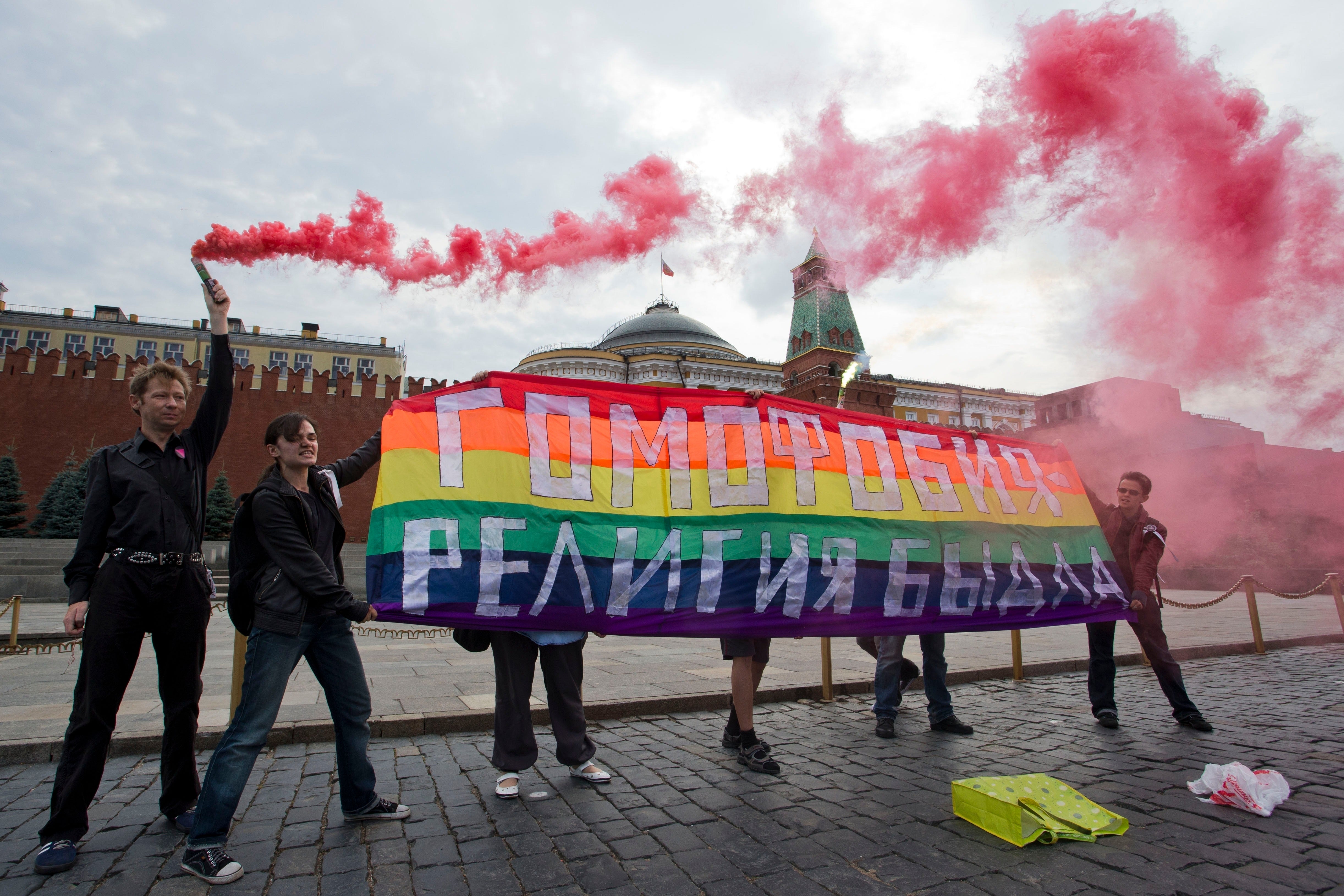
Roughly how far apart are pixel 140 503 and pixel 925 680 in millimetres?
5349

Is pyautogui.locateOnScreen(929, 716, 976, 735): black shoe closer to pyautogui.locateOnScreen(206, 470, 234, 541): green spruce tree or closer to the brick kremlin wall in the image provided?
the brick kremlin wall

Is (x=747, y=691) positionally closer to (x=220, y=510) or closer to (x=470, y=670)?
(x=470, y=670)

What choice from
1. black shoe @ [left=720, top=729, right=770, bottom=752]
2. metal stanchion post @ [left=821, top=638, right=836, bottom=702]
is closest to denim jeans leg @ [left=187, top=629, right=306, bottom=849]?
black shoe @ [left=720, top=729, right=770, bottom=752]

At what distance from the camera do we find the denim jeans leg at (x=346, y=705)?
134 inches

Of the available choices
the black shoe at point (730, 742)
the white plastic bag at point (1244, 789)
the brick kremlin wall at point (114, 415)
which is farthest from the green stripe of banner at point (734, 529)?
the brick kremlin wall at point (114, 415)

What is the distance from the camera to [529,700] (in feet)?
13.1

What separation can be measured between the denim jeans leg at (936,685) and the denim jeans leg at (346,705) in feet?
13.2

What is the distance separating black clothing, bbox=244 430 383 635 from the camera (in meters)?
3.17

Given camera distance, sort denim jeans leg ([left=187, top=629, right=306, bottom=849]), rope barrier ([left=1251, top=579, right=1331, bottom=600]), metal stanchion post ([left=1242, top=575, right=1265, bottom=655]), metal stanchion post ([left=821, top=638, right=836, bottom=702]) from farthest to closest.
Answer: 1. rope barrier ([left=1251, top=579, right=1331, bottom=600])
2. metal stanchion post ([left=1242, top=575, right=1265, bottom=655])
3. metal stanchion post ([left=821, top=638, right=836, bottom=702])
4. denim jeans leg ([left=187, top=629, right=306, bottom=849])

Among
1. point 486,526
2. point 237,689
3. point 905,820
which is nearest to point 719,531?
point 486,526

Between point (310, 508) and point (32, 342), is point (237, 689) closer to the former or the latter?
point (310, 508)

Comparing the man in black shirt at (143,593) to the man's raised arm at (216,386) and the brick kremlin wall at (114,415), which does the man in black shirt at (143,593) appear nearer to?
the man's raised arm at (216,386)

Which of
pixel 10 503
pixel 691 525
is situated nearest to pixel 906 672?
pixel 691 525

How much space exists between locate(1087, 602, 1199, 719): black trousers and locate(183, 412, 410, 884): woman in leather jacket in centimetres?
536
